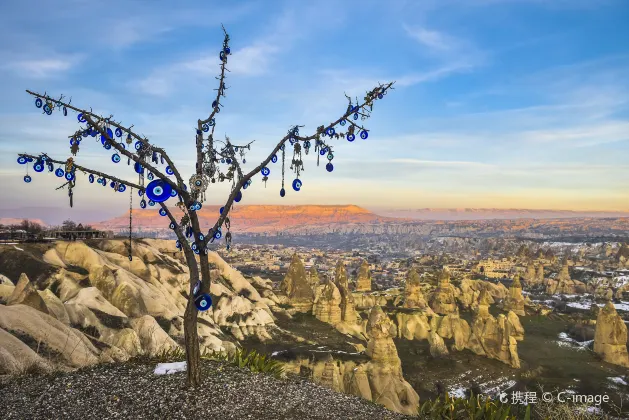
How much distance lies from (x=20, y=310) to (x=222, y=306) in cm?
2660

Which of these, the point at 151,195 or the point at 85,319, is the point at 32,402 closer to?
the point at 151,195

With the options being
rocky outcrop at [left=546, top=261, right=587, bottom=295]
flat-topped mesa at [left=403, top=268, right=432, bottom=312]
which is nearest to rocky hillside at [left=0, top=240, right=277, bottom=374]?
flat-topped mesa at [left=403, top=268, right=432, bottom=312]

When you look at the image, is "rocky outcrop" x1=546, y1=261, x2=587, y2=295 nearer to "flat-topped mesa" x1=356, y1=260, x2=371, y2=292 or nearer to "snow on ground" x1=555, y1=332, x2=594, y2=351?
"snow on ground" x1=555, y1=332, x2=594, y2=351

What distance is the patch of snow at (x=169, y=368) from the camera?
31.0 feet

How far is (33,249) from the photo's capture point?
32594 mm

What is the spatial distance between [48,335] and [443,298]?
64.8 m

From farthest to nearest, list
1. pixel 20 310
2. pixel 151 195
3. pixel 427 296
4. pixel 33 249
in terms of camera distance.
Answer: pixel 427 296 < pixel 33 249 < pixel 20 310 < pixel 151 195

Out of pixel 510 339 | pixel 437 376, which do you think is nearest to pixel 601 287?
pixel 510 339

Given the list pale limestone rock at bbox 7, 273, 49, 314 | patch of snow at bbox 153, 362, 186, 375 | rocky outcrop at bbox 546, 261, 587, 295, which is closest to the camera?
patch of snow at bbox 153, 362, 186, 375

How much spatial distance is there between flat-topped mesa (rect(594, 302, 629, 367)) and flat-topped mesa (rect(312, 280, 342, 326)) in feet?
103

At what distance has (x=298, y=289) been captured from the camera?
56.4 meters

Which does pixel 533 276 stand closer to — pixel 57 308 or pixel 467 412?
pixel 57 308

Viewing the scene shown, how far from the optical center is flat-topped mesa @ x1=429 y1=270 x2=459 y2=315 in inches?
2736

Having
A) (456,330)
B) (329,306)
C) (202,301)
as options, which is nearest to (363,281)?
(456,330)
